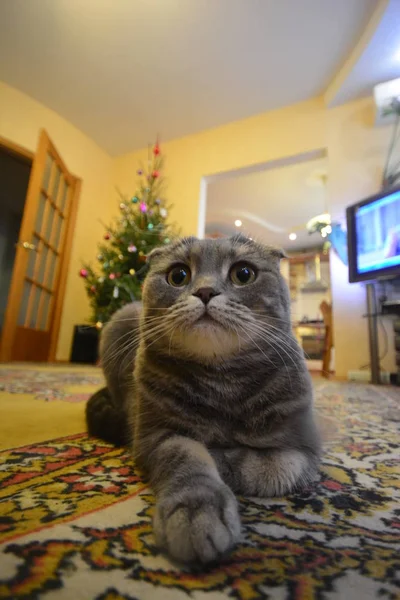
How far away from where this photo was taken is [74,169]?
4.41 meters

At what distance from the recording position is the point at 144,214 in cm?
364

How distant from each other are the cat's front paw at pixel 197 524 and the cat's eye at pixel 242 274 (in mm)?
409

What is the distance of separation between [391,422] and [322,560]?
109 cm

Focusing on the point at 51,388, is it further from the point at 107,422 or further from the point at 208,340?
the point at 208,340

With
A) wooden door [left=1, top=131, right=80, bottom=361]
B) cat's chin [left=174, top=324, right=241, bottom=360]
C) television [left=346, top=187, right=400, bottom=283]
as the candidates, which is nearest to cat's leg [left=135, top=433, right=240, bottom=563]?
cat's chin [left=174, top=324, right=241, bottom=360]

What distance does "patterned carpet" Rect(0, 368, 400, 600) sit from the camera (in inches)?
12.3

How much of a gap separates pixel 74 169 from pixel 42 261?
1401 millimetres

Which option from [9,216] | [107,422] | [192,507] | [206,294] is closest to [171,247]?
[206,294]

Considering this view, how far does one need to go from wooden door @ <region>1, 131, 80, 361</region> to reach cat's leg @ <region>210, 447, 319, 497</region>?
319cm

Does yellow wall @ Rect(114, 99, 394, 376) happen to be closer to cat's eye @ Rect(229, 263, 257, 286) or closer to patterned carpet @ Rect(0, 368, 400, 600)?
patterned carpet @ Rect(0, 368, 400, 600)

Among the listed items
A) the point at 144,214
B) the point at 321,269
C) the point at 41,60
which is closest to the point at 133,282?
the point at 144,214

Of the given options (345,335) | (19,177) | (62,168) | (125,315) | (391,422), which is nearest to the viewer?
(125,315)

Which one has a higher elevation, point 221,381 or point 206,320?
point 206,320

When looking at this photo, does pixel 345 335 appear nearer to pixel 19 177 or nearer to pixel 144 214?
pixel 144 214
